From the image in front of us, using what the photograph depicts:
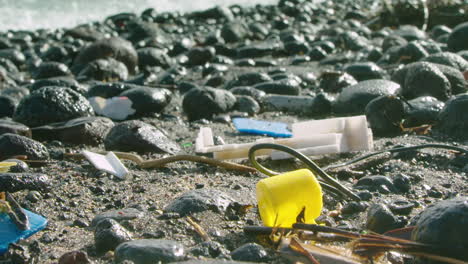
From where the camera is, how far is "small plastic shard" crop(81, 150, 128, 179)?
299cm

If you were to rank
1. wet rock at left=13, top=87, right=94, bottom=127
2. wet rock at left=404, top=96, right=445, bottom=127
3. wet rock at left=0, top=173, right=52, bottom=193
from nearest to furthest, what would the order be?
wet rock at left=0, top=173, right=52, bottom=193 → wet rock at left=404, top=96, right=445, bottom=127 → wet rock at left=13, top=87, right=94, bottom=127

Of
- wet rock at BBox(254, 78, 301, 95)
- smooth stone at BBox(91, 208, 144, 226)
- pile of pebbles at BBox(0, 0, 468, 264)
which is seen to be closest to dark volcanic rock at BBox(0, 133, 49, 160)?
pile of pebbles at BBox(0, 0, 468, 264)

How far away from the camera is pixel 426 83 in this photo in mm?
4414

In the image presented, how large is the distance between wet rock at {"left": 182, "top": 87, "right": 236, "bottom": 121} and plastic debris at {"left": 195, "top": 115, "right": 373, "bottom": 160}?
1098 mm

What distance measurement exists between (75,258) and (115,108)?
274 cm

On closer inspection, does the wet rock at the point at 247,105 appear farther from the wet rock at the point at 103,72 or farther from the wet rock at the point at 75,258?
the wet rock at the point at 75,258

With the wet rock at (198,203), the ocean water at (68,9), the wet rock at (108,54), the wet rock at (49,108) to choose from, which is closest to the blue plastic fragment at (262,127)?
the wet rock at (49,108)

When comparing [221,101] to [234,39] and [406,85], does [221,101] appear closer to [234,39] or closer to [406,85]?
[406,85]

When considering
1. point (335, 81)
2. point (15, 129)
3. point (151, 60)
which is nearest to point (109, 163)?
point (15, 129)

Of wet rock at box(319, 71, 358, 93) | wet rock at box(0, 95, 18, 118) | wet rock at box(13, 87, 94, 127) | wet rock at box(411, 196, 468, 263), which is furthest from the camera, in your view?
wet rock at box(319, 71, 358, 93)

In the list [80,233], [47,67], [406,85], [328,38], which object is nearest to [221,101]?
[406,85]

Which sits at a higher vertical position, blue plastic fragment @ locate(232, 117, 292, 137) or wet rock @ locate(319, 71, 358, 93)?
wet rock @ locate(319, 71, 358, 93)

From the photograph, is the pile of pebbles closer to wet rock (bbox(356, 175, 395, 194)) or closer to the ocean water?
wet rock (bbox(356, 175, 395, 194))

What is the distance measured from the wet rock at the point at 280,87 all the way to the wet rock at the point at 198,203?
2.78m
